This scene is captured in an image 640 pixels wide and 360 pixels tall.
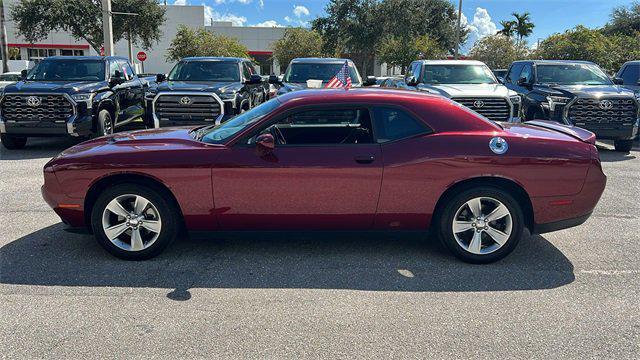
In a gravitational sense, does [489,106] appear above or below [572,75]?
below

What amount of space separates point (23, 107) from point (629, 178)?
1138 centimetres

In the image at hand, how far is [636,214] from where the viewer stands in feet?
20.5

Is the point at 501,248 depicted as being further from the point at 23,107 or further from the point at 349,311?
the point at 23,107

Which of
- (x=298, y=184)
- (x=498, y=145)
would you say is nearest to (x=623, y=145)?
(x=498, y=145)

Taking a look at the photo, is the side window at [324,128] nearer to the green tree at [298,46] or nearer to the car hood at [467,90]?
the car hood at [467,90]

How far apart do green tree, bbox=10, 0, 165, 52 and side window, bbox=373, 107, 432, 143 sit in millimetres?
32495

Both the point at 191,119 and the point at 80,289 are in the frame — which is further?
the point at 191,119

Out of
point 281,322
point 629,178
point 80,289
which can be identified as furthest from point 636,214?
point 80,289

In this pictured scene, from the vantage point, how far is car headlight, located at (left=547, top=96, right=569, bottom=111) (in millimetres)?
10734

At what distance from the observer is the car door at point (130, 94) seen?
12000mm

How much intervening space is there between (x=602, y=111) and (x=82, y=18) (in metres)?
31.2

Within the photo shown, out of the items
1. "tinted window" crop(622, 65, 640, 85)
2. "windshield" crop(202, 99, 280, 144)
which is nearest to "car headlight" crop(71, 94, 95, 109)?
"windshield" crop(202, 99, 280, 144)

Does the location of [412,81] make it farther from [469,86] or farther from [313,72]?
[313,72]

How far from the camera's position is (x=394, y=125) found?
14.8 ft
